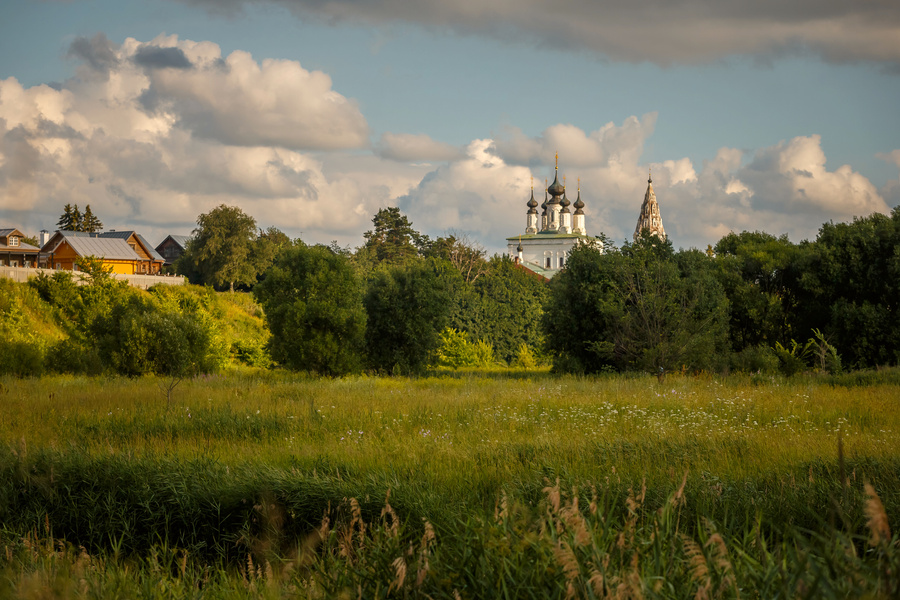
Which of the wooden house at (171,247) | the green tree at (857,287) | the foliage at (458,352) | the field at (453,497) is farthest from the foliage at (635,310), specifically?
the wooden house at (171,247)

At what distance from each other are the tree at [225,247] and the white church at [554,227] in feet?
186

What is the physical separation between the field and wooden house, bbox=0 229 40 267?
6282 cm

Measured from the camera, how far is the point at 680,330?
22.0 meters

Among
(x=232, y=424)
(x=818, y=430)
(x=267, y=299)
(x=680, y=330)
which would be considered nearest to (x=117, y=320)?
(x=267, y=299)

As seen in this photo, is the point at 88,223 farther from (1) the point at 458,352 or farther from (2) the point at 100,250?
(1) the point at 458,352

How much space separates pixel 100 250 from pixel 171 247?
103ft

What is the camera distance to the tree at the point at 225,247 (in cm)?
6756

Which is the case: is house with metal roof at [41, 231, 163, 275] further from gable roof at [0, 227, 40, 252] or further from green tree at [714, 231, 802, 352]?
green tree at [714, 231, 802, 352]

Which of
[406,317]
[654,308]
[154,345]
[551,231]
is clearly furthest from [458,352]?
[551,231]

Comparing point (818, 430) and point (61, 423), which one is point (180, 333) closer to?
point (61, 423)

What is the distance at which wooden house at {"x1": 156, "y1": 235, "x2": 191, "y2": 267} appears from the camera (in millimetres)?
96438

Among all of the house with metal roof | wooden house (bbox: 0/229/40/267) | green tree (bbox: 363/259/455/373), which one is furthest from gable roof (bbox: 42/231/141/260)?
green tree (bbox: 363/259/455/373)

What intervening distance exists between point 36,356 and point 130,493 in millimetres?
19990

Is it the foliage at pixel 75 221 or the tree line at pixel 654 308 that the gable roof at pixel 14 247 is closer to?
the foliage at pixel 75 221
